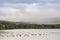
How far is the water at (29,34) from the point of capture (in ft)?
3.96

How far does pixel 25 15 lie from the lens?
3.98 feet

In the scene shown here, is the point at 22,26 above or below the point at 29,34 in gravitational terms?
above

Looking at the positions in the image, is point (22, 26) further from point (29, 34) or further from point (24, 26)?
point (29, 34)

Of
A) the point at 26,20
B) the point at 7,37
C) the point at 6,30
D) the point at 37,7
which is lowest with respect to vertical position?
the point at 7,37

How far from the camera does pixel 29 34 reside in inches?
47.9

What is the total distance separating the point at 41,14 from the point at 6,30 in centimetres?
56

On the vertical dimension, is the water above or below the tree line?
below

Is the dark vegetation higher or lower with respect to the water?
higher

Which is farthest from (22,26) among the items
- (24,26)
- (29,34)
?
(29,34)

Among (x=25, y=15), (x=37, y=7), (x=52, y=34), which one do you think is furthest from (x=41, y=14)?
(x=52, y=34)

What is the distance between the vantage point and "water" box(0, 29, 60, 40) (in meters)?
1.21

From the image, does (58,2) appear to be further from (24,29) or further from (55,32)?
(24,29)

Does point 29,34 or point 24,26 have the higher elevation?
point 24,26

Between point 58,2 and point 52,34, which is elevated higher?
point 58,2
